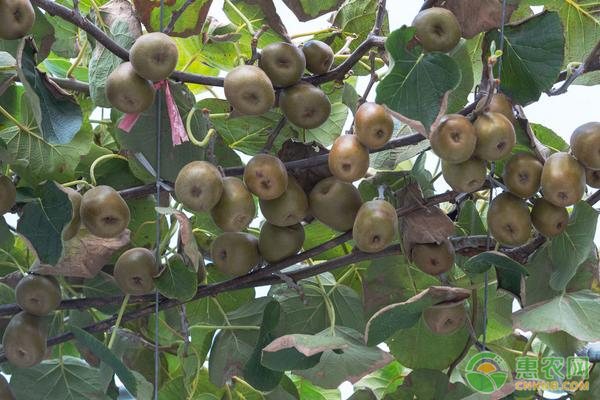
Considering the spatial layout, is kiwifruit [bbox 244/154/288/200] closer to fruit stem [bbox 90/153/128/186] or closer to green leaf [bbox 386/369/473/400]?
fruit stem [bbox 90/153/128/186]

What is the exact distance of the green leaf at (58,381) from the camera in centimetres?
95

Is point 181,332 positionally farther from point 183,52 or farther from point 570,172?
point 570,172

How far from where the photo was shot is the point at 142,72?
717 millimetres

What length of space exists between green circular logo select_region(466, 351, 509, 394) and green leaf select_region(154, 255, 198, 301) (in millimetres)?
241

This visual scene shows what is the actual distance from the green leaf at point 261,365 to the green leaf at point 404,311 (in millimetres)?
124

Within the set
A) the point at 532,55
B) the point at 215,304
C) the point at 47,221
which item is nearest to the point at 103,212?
the point at 47,221

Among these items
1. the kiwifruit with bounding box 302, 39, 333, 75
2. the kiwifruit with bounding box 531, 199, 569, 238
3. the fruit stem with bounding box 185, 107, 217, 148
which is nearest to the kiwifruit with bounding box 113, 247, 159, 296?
the fruit stem with bounding box 185, 107, 217, 148

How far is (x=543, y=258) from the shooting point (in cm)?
82

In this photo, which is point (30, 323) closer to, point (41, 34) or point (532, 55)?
point (41, 34)

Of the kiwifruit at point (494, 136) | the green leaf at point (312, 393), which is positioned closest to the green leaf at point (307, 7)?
the kiwifruit at point (494, 136)

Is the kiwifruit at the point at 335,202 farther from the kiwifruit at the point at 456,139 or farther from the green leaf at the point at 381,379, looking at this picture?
the green leaf at the point at 381,379

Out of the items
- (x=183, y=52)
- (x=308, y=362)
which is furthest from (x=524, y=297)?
(x=183, y=52)

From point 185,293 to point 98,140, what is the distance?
0.28 meters

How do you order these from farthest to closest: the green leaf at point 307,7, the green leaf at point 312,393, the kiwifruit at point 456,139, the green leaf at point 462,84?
the green leaf at point 312,393 < the green leaf at point 307,7 < the green leaf at point 462,84 < the kiwifruit at point 456,139
